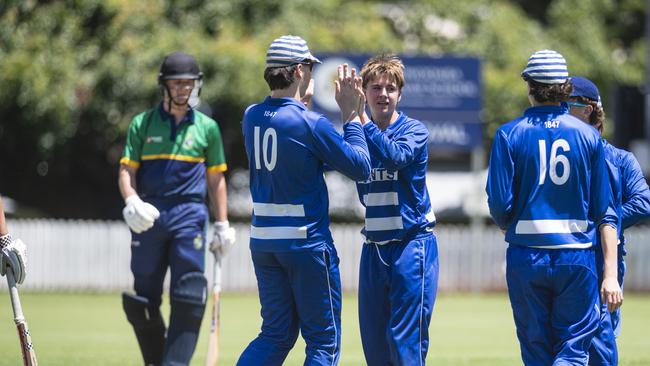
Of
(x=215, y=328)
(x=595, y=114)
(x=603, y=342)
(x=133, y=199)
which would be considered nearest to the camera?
(x=603, y=342)

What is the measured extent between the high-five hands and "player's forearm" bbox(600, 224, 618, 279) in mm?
1612

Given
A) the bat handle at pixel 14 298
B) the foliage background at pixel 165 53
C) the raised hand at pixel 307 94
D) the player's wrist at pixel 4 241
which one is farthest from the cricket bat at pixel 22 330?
the foliage background at pixel 165 53

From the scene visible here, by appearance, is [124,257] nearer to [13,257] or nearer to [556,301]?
[13,257]

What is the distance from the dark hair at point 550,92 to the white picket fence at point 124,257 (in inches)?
489

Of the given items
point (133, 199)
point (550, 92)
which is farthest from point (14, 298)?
point (550, 92)

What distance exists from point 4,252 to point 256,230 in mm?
1567

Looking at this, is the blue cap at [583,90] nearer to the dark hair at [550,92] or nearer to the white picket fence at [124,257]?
the dark hair at [550,92]

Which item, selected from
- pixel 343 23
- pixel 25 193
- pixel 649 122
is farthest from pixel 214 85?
pixel 649 122

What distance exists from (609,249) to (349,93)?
5.81 ft

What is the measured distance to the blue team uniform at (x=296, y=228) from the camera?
265 inches

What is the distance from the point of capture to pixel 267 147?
268 inches

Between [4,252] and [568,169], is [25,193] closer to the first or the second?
[4,252]

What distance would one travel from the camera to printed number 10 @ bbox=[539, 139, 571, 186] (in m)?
6.44

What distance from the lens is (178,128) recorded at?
8.84 m
